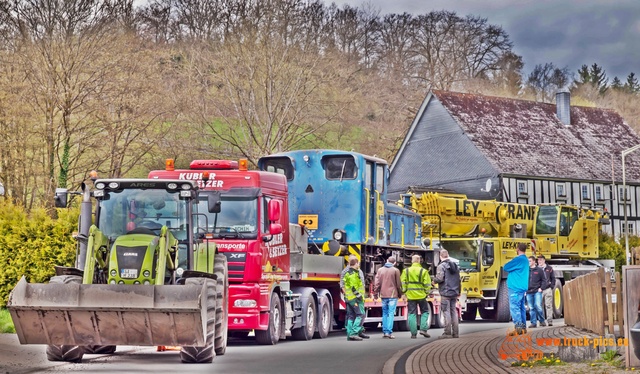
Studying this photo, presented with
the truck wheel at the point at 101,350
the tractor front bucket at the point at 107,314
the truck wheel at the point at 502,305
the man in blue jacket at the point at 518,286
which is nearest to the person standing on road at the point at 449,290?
the man in blue jacket at the point at 518,286

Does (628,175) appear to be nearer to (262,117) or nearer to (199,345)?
(262,117)

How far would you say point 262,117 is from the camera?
5253cm

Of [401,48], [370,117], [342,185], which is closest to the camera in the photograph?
[342,185]

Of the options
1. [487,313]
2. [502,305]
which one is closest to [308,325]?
[502,305]

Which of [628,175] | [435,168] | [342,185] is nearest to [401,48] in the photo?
[435,168]

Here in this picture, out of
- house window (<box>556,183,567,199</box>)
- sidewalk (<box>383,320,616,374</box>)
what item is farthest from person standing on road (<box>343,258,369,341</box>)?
house window (<box>556,183,567,199</box>)

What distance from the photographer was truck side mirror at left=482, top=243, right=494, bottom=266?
113 ft

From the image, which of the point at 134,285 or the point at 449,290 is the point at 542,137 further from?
the point at 134,285

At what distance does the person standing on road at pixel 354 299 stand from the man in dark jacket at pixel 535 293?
652 cm

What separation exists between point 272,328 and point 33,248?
26.9 ft

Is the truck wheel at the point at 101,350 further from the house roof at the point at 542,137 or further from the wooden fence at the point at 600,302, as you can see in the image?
the house roof at the point at 542,137

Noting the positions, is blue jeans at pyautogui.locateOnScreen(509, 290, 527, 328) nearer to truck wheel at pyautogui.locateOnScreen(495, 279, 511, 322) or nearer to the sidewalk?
the sidewalk

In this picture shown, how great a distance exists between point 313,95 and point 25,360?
35.7 metres

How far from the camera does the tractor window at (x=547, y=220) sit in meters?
40.2
